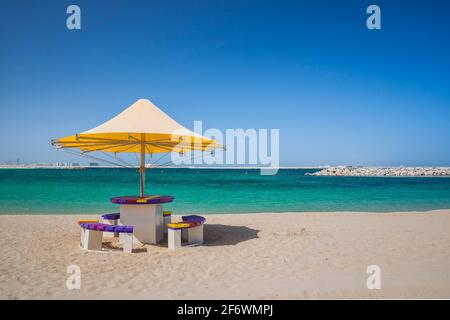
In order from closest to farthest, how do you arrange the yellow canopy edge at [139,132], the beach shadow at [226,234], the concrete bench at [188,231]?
the yellow canopy edge at [139,132], the concrete bench at [188,231], the beach shadow at [226,234]

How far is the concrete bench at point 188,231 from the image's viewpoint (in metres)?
6.32

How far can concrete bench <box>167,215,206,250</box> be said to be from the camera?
249 inches

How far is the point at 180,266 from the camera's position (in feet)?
16.8

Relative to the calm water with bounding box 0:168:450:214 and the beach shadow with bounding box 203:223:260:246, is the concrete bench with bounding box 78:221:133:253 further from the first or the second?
the calm water with bounding box 0:168:450:214

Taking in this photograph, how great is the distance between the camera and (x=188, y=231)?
6727 millimetres

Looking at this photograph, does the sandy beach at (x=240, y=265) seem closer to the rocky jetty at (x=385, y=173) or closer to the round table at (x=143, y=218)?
the round table at (x=143, y=218)

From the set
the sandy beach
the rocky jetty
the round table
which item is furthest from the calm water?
the rocky jetty

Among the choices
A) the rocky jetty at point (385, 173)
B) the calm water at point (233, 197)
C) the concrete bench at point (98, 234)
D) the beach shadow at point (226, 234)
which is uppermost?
the concrete bench at point (98, 234)

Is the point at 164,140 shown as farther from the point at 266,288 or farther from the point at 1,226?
the point at 1,226

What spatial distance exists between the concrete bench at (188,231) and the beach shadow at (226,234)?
0.91ft

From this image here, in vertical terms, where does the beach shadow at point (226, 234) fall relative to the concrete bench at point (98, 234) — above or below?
below

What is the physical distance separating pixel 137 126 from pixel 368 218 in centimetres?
887

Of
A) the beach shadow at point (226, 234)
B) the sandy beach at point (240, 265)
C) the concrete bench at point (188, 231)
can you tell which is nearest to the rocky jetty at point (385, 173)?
the sandy beach at point (240, 265)
